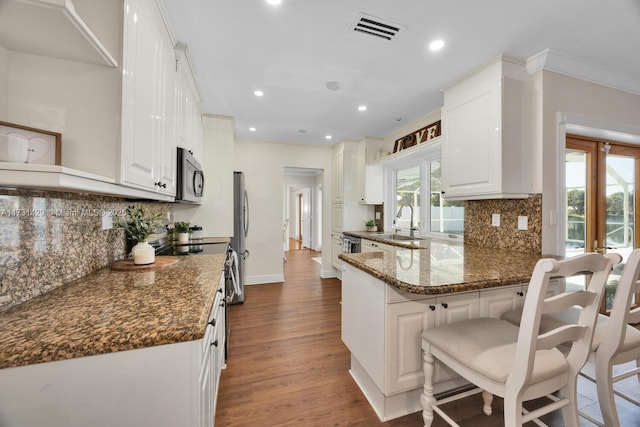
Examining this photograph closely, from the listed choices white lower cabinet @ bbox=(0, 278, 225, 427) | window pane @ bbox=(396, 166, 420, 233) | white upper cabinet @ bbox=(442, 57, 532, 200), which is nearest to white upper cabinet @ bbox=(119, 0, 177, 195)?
white lower cabinet @ bbox=(0, 278, 225, 427)

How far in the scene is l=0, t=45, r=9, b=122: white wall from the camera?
3.05 ft

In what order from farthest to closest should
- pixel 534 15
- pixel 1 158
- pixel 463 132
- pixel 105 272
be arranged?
pixel 463 132 → pixel 534 15 → pixel 105 272 → pixel 1 158

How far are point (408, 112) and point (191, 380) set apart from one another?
133 inches

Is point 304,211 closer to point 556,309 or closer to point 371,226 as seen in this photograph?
point 371,226

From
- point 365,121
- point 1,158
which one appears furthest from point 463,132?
point 1,158

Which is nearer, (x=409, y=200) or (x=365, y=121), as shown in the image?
(x=365, y=121)

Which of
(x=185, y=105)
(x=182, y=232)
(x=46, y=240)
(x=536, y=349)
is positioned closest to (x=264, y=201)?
(x=182, y=232)

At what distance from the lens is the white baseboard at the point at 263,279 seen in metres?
4.31

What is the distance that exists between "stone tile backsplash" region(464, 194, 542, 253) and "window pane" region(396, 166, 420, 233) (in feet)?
3.68

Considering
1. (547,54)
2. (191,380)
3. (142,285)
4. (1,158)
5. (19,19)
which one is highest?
(547,54)

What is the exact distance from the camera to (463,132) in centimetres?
229

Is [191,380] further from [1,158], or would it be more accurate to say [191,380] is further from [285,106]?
[285,106]

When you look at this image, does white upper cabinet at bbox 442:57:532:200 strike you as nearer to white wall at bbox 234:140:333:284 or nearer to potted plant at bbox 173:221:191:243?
potted plant at bbox 173:221:191:243

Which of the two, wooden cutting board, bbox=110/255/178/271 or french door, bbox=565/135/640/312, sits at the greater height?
french door, bbox=565/135/640/312
